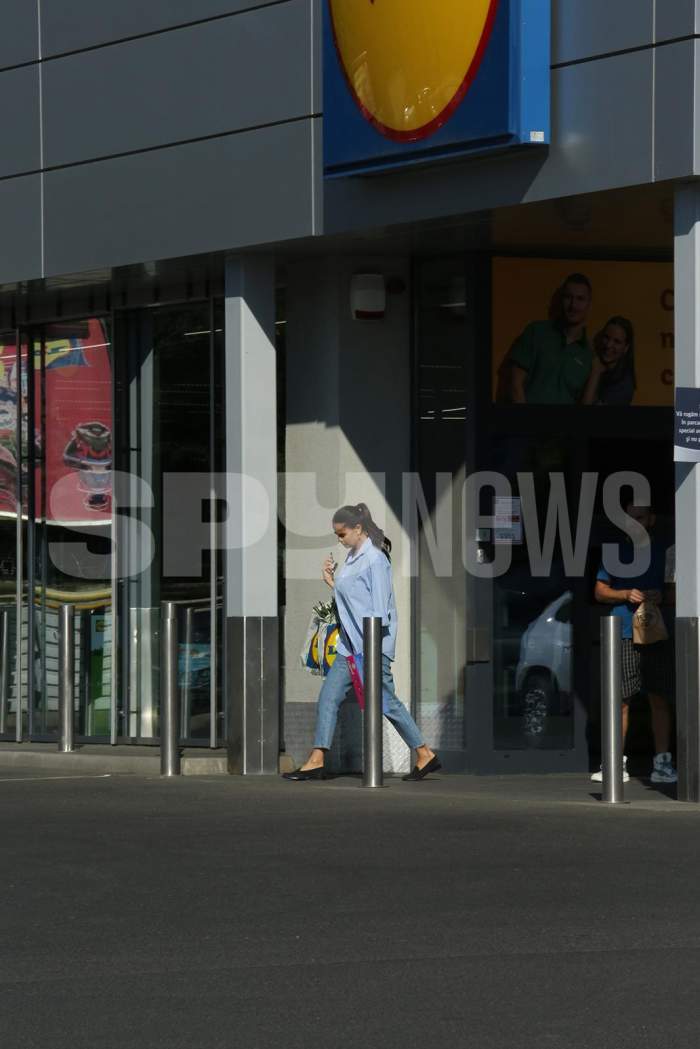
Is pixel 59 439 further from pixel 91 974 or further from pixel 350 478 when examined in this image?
pixel 91 974

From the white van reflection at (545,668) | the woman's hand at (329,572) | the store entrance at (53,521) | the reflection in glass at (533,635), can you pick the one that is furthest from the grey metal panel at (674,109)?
the store entrance at (53,521)

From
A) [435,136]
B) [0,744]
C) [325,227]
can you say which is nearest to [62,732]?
[0,744]

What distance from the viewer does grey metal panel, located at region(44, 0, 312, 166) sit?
13.4 metres

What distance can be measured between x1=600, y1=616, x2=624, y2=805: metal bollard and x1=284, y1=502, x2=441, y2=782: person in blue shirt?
1695 mm

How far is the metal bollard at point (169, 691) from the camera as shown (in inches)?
541

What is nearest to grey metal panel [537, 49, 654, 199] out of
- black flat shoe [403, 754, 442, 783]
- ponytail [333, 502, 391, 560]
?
ponytail [333, 502, 391, 560]

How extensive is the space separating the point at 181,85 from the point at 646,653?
5.04m

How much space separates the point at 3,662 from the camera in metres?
17.0

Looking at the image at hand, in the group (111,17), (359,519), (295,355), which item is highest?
(111,17)

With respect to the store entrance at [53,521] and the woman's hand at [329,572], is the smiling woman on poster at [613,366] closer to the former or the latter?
the woman's hand at [329,572]

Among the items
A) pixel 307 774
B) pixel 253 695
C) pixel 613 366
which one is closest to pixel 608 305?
pixel 613 366

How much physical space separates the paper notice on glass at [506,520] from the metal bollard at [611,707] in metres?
2.78

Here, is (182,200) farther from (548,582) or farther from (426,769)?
(426,769)

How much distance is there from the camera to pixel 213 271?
48.4 ft
